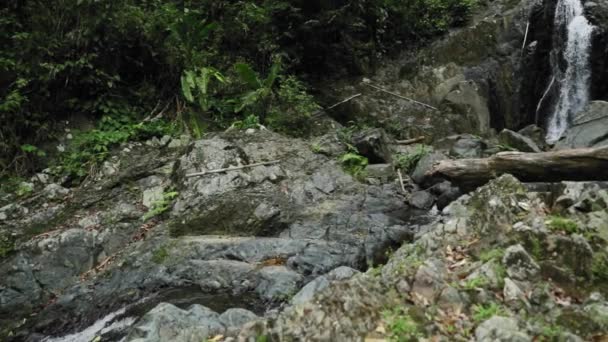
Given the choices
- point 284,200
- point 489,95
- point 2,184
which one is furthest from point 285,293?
point 489,95

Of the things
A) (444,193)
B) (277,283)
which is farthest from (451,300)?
(444,193)

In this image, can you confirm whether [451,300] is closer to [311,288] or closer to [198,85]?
[311,288]

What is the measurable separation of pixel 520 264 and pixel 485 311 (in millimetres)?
667

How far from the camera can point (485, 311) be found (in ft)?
10.3

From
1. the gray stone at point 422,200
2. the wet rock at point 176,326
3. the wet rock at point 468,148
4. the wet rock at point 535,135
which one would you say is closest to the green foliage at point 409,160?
the wet rock at point 468,148

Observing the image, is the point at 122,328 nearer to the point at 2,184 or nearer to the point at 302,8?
the point at 2,184

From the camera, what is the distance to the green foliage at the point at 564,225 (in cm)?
390

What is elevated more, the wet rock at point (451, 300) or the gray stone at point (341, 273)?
the wet rock at point (451, 300)

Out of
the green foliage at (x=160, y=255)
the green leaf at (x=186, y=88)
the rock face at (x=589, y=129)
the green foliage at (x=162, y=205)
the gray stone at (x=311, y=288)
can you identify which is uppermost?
the green leaf at (x=186, y=88)

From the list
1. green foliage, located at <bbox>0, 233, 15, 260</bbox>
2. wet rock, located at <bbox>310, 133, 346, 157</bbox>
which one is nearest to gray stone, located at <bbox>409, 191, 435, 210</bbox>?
wet rock, located at <bbox>310, 133, 346, 157</bbox>

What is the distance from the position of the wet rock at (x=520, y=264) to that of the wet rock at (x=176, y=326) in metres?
2.58

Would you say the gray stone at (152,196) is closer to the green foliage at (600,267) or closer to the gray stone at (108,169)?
the gray stone at (108,169)

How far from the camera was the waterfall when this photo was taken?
1295 centimetres

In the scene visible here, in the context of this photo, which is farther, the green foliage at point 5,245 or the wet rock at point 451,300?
the green foliage at point 5,245
